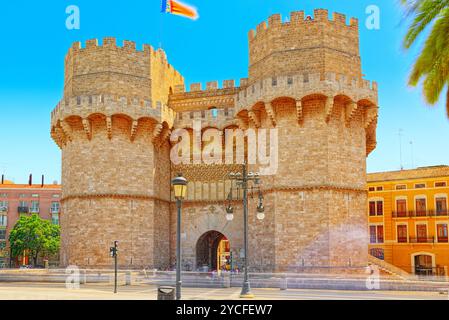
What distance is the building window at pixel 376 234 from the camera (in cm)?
4675

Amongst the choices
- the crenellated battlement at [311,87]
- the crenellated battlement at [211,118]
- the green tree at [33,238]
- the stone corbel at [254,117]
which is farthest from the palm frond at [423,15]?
the green tree at [33,238]

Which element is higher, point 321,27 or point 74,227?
point 321,27

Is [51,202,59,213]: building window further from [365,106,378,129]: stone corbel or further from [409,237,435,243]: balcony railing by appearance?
[365,106,378,129]: stone corbel

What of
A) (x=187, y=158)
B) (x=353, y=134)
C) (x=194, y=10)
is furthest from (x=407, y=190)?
(x=194, y=10)

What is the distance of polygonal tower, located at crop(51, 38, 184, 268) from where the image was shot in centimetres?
3106

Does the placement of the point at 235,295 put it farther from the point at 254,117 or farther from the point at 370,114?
the point at 370,114

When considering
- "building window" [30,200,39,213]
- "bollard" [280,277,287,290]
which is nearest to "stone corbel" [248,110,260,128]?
"bollard" [280,277,287,290]

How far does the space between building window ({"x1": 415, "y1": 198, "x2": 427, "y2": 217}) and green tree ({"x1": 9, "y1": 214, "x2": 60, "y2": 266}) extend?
38165 mm

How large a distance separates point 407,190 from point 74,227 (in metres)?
27.2

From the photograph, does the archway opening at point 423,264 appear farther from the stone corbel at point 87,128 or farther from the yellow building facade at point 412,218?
the stone corbel at point 87,128

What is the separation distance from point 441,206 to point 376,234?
6105 mm

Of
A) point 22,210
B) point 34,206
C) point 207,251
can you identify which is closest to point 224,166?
point 207,251
